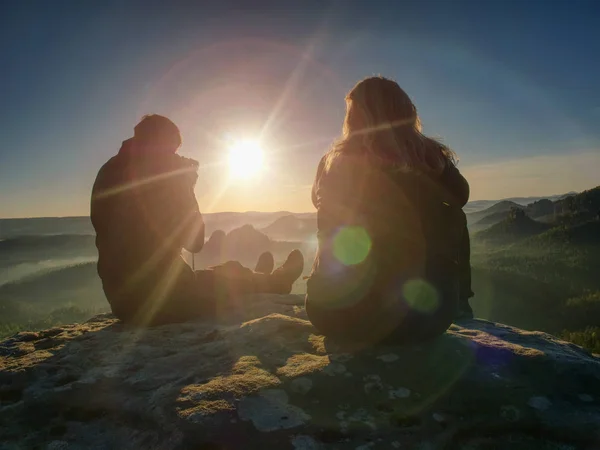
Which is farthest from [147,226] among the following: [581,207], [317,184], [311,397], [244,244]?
[244,244]

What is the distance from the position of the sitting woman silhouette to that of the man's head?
356 cm

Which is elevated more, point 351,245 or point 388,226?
point 388,226

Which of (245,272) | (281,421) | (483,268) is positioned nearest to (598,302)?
(483,268)

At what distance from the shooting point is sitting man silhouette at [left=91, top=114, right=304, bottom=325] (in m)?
6.49

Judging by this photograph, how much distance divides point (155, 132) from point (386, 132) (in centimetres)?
424

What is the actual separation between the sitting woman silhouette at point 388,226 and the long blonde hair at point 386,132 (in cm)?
1

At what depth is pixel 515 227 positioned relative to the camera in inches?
1473

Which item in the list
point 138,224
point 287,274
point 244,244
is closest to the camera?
point 138,224

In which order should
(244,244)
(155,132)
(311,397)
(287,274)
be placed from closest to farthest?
(311,397) → (155,132) → (287,274) → (244,244)

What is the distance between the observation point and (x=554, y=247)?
27375mm

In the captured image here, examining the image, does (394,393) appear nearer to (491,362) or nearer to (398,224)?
(491,362)

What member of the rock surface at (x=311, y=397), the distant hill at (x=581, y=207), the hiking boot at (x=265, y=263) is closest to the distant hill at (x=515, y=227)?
the distant hill at (x=581, y=207)

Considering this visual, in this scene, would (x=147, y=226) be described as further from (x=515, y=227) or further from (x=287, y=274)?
(x=515, y=227)

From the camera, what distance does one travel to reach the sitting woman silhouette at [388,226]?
411cm
